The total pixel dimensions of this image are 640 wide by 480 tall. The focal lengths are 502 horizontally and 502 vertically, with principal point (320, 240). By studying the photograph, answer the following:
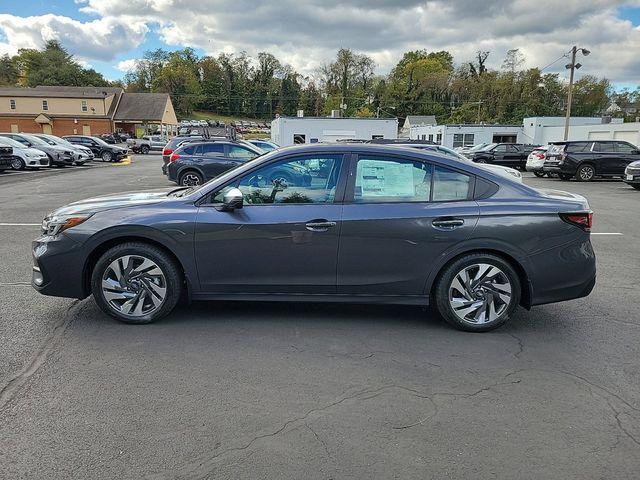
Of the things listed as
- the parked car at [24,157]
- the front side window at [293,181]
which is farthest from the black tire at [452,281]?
the parked car at [24,157]

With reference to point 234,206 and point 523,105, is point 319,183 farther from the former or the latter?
point 523,105

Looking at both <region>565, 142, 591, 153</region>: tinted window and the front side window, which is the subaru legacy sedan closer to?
the front side window

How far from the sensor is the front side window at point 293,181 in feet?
14.7

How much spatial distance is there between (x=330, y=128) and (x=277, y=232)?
37430 millimetres

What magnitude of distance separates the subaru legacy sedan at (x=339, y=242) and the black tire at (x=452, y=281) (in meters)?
0.01

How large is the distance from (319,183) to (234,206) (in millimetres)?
783

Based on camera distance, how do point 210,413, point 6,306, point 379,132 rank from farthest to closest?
A: 1. point 379,132
2. point 6,306
3. point 210,413

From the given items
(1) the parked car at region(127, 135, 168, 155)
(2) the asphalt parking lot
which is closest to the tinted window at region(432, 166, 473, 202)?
(2) the asphalt parking lot

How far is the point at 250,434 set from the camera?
2.92 meters

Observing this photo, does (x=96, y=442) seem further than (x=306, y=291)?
No

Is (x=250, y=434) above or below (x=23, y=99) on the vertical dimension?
below

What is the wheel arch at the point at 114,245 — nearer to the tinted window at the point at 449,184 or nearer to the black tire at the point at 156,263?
the black tire at the point at 156,263

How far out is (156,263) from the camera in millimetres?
4473

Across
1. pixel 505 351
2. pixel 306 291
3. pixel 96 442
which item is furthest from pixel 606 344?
pixel 96 442
